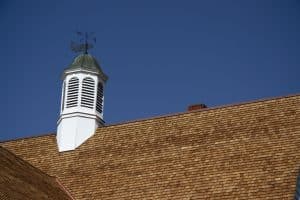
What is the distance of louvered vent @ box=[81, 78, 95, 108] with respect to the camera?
2614 centimetres

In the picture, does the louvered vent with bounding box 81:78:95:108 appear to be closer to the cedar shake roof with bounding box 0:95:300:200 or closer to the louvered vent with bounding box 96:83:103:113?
the louvered vent with bounding box 96:83:103:113

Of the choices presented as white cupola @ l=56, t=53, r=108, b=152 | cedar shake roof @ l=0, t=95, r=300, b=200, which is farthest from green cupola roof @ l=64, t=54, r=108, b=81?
cedar shake roof @ l=0, t=95, r=300, b=200

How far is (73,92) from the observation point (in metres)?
26.3

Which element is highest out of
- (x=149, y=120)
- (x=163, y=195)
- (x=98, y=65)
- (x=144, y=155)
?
(x=98, y=65)

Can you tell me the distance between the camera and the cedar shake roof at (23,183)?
1833 cm

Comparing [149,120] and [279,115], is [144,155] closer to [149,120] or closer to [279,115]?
[149,120]

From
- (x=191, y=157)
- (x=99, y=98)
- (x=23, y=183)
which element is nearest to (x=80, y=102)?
(x=99, y=98)

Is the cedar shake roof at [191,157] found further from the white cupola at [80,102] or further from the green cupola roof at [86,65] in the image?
the green cupola roof at [86,65]

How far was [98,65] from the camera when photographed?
2719 centimetres

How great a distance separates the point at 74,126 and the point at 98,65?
2825mm

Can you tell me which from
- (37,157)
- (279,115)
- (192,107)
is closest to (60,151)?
(37,157)

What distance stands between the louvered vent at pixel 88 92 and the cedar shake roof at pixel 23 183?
4172 millimetres

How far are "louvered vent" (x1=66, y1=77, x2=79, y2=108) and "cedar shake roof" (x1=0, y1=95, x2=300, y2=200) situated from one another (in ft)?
5.06

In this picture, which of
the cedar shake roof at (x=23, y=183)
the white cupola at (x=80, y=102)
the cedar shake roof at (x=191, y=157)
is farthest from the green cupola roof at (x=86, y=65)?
the cedar shake roof at (x=23, y=183)
